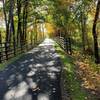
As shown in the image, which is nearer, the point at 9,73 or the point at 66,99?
the point at 66,99

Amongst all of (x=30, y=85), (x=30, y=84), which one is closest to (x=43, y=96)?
(x=30, y=85)

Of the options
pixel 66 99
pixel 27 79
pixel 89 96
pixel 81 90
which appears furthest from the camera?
pixel 27 79

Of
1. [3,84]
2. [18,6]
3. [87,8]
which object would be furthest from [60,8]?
[3,84]

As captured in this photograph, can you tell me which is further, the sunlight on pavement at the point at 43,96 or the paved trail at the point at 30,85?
the paved trail at the point at 30,85

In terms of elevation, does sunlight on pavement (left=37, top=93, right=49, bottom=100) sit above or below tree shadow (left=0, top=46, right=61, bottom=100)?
below

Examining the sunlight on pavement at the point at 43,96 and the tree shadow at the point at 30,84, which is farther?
the tree shadow at the point at 30,84

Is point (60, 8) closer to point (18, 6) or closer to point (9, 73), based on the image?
point (18, 6)

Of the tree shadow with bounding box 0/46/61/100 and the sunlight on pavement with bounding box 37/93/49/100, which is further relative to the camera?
the tree shadow with bounding box 0/46/61/100

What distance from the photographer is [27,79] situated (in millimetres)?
12523

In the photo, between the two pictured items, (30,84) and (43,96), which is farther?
(30,84)

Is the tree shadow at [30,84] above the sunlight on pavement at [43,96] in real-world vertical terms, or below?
above

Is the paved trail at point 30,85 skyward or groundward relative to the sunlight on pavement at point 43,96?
skyward

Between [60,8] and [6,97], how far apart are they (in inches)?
1348

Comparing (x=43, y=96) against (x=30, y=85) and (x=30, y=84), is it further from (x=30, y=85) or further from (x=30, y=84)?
(x=30, y=84)
